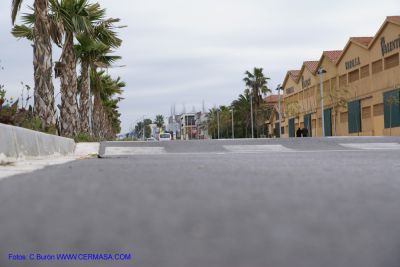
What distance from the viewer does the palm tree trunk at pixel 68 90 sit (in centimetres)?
2488

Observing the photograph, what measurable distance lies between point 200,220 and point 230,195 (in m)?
0.97

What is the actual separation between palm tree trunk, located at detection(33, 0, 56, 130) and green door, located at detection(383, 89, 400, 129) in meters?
31.8

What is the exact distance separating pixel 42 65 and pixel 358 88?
40290 millimetres

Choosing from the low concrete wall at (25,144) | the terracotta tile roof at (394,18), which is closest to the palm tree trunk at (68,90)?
the low concrete wall at (25,144)

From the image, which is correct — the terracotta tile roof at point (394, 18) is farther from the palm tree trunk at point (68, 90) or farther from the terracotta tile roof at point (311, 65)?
the palm tree trunk at point (68, 90)

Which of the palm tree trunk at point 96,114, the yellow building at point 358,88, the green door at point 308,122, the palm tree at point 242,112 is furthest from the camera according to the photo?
the palm tree at point 242,112

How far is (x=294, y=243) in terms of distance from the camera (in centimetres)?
216

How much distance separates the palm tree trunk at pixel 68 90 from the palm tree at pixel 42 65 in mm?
4982

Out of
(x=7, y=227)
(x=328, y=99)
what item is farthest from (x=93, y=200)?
(x=328, y=99)

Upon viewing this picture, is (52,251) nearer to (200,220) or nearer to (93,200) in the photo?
(200,220)

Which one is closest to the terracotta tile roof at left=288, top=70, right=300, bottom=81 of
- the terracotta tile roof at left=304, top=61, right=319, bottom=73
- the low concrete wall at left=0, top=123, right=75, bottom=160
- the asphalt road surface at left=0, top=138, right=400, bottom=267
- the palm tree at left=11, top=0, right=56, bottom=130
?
the terracotta tile roof at left=304, top=61, right=319, bottom=73

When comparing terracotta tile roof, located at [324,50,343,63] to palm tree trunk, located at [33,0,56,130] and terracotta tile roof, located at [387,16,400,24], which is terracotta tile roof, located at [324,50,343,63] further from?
palm tree trunk, located at [33,0,56,130]

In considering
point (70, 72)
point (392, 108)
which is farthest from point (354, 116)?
point (70, 72)

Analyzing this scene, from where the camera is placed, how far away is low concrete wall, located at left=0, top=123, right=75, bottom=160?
9.64 metres
